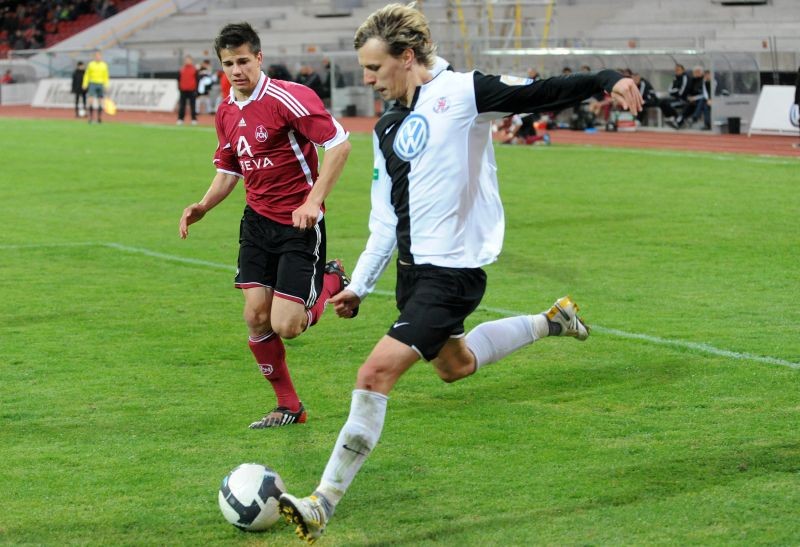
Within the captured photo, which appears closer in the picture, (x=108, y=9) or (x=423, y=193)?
(x=423, y=193)

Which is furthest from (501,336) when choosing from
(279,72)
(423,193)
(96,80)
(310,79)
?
(279,72)

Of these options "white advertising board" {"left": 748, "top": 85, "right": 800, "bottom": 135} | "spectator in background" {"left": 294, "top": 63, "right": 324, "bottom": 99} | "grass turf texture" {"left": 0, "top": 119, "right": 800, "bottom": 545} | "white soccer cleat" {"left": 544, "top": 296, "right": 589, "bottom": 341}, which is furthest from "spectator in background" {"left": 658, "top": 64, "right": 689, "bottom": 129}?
Answer: "white soccer cleat" {"left": 544, "top": 296, "right": 589, "bottom": 341}

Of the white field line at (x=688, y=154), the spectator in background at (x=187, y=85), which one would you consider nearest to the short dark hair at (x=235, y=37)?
the white field line at (x=688, y=154)

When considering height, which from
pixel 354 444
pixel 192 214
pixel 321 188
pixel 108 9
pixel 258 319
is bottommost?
pixel 354 444

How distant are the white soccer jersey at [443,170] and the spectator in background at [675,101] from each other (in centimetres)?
2472

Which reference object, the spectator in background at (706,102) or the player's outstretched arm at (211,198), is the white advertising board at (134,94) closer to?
the spectator in background at (706,102)

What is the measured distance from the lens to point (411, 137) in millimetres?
5191

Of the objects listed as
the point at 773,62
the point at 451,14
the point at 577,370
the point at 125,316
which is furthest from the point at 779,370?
the point at 451,14

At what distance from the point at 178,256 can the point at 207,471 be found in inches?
285

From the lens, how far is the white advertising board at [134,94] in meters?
43.4

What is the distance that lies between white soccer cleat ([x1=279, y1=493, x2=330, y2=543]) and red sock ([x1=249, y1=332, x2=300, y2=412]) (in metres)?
1.98

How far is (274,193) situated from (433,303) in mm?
1904

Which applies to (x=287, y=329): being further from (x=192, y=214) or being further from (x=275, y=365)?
(x=192, y=214)

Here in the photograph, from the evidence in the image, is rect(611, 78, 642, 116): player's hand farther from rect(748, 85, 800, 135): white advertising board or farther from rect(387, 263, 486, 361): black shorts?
rect(748, 85, 800, 135): white advertising board
